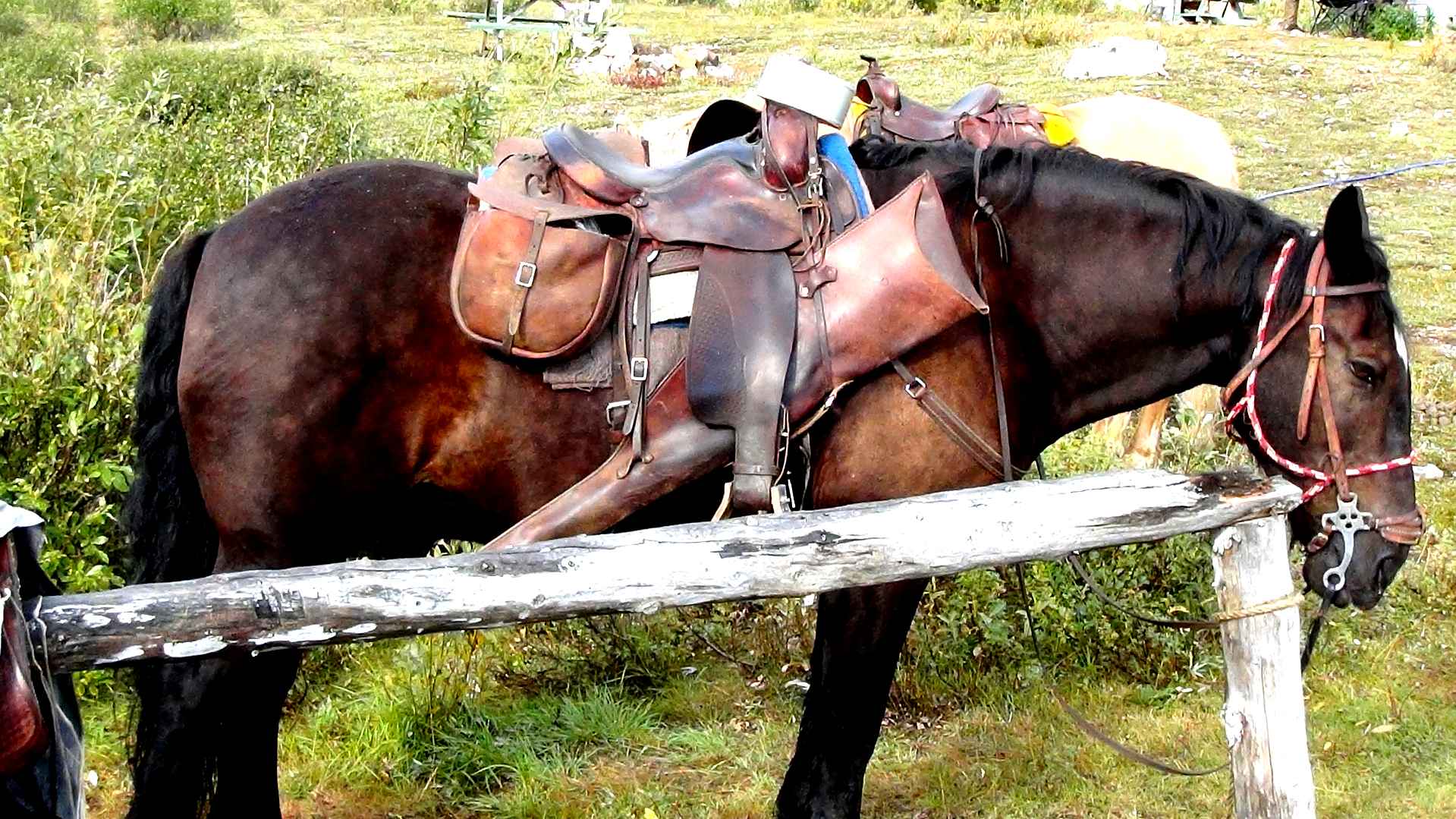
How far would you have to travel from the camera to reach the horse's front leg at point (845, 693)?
3070mm

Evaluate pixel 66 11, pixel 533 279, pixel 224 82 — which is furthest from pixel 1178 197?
pixel 66 11

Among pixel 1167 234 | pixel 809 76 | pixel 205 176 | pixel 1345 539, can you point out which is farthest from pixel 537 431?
pixel 205 176

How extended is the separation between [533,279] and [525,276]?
2cm

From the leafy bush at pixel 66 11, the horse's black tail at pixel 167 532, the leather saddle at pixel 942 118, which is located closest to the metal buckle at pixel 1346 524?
the leather saddle at pixel 942 118

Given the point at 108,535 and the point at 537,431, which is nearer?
the point at 537,431

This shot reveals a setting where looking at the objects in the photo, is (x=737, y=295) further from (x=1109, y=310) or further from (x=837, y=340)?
(x=1109, y=310)

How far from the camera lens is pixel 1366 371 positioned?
2848 mm

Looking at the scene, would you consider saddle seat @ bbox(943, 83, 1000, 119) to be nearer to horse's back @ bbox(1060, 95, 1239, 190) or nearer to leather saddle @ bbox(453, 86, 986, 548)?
horse's back @ bbox(1060, 95, 1239, 190)

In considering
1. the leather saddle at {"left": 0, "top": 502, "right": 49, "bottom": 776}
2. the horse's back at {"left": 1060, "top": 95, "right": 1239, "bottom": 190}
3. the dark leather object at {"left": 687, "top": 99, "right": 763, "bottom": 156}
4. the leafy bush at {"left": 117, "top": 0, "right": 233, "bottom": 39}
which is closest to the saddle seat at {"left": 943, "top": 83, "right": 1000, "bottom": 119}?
the horse's back at {"left": 1060, "top": 95, "right": 1239, "bottom": 190}

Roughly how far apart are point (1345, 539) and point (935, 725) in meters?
1.65

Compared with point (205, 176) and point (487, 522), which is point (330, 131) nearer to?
point (205, 176)

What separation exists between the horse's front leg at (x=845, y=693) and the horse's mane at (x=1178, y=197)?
3.28ft

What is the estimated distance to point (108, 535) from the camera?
4.18 m

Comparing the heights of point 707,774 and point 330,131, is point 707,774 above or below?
below
